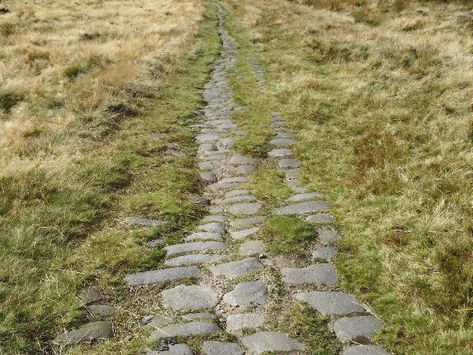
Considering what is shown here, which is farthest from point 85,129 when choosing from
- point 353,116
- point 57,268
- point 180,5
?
point 180,5

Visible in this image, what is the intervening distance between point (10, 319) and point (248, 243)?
7.98 feet

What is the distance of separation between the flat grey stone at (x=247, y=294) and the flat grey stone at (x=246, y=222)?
1200 mm

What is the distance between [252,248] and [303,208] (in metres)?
1.16

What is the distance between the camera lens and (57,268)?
457 cm

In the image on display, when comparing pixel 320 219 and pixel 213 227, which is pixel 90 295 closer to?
pixel 213 227

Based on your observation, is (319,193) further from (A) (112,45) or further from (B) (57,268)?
(A) (112,45)

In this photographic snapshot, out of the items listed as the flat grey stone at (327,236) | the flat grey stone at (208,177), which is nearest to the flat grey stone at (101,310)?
the flat grey stone at (327,236)

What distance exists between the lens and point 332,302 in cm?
418

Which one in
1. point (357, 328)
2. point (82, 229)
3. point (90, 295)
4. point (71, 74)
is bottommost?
point (357, 328)

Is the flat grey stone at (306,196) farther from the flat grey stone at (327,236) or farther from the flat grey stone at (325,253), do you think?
the flat grey stone at (325,253)

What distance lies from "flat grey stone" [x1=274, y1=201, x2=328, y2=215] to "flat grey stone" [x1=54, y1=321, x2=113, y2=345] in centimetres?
261

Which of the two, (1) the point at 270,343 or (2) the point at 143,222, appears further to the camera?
(2) the point at 143,222

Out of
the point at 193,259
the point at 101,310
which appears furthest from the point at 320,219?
the point at 101,310

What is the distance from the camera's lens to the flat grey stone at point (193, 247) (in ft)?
16.6
